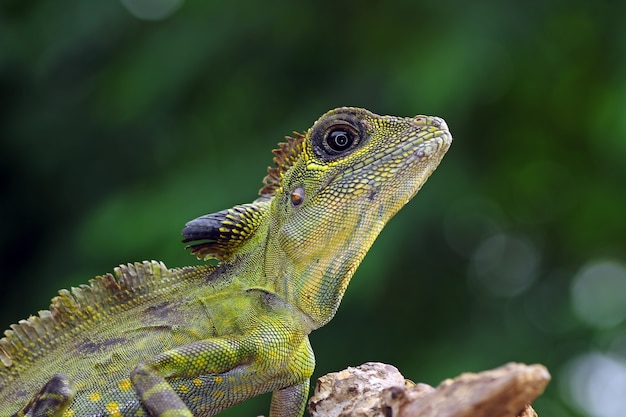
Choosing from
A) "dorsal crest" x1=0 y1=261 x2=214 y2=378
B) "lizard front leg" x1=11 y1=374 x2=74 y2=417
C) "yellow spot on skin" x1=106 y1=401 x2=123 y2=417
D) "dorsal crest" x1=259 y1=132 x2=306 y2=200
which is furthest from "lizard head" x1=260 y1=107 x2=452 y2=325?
"lizard front leg" x1=11 y1=374 x2=74 y2=417

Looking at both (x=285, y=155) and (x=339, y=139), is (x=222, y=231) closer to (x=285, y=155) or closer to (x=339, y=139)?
(x=285, y=155)

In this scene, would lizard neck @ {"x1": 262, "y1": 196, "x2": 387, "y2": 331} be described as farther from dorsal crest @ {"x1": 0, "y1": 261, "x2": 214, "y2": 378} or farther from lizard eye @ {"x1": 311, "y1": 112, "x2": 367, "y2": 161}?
dorsal crest @ {"x1": 0, "y1": 261, "x2": 214, "y2": 378}

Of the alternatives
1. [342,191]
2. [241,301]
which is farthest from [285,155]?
[241,301]

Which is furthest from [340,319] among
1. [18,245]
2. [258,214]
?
[258,214]

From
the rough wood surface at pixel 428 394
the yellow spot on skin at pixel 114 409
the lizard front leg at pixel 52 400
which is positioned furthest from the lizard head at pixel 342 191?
the lizard front leg at pixel 52 400

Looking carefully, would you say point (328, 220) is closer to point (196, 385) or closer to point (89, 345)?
point (196, 385)

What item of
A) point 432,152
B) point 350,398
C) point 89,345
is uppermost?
point 432,152
